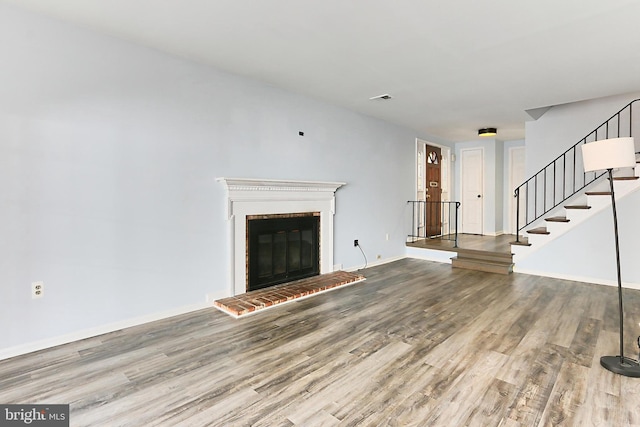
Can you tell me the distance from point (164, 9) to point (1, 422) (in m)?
2.86

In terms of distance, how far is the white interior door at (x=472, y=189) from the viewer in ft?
25.9

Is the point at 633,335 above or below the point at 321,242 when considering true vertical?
below

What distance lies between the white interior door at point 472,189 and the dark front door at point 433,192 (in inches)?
32.4

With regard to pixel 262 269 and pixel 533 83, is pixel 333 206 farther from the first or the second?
pixel 533 83

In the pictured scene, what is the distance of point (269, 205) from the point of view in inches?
164

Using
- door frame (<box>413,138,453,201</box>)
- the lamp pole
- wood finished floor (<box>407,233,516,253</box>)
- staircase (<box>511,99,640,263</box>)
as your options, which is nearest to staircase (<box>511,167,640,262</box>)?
staircase (<box>511,99,640,263</box>)

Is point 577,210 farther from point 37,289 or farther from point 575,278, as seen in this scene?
point 37,289

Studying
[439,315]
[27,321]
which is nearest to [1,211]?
[27,321]

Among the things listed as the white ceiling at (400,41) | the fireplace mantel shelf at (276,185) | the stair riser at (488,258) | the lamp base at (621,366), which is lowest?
the lamp base at (621,366)

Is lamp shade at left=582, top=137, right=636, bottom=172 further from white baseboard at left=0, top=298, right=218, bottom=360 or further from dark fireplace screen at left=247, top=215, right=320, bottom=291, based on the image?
white baseboard at left=0, top=298, right=218, bottom=360

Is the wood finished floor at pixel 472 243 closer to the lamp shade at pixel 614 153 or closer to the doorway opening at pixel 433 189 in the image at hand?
the doorway opening at pixel 433 189

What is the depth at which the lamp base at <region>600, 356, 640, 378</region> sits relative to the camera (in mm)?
2195

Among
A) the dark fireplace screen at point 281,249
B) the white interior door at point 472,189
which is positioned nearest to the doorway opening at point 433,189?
the white interior door at point 472,189

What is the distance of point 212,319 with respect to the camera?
10.6 feet
